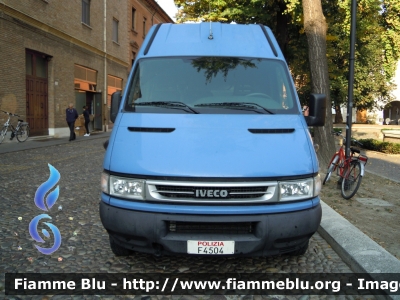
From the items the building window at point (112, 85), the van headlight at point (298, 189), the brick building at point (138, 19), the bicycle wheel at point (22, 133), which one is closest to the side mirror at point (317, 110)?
the van headlight at point (298, 189)

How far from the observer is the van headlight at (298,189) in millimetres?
3180

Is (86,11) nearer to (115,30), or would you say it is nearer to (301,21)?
(115,30)

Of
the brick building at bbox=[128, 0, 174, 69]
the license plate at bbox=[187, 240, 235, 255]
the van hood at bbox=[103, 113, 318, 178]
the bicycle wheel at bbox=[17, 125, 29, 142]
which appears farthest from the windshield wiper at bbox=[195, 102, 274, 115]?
the brick building at bbox=[128, 0, 174, 69]

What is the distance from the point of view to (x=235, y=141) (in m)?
3.35

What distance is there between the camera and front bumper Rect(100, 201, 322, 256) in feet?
10.0

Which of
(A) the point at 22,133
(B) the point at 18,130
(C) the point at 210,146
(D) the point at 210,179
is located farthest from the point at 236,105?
(A) the point at 22,133

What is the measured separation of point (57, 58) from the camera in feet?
64.7

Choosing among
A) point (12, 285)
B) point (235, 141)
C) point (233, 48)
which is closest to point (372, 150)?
point (233, 48)

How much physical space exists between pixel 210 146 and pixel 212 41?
6.30ft

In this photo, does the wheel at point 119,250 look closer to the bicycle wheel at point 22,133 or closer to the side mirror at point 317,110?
the side mirror at point 317,110

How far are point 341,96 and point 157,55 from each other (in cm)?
2943

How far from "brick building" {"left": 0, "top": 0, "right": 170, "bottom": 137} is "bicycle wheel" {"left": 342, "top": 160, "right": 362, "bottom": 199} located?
13854 millimetres

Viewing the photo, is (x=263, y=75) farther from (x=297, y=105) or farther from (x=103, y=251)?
(x=103, y=251)

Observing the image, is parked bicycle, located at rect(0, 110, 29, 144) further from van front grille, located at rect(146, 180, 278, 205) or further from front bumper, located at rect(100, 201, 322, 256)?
van front grille, located at rect(146, 180, 278, 205)
